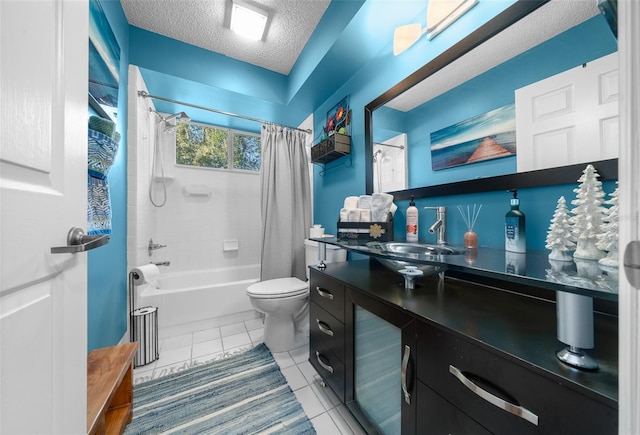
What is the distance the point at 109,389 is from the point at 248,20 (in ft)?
7.70

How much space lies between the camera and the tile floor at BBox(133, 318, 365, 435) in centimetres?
117

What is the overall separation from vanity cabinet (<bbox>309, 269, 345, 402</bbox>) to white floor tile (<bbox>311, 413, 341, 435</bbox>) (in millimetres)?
145

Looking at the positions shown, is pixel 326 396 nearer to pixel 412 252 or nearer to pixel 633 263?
pixel 412 252

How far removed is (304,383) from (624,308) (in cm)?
153

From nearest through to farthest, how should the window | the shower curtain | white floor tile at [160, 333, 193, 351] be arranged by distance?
white floor tile at [160, 333, 193, 351] < the shower curtain < the window

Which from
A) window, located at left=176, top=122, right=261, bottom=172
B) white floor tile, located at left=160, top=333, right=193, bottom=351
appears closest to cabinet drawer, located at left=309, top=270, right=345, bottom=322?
white floor tile, located at left=160, top=333, right=193, bottom=351

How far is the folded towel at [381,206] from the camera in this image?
1422mm

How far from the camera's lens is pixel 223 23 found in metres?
1.77

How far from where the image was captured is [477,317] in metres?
0.71

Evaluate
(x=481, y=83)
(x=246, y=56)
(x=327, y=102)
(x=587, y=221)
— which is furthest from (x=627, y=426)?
(x=246, y=56)

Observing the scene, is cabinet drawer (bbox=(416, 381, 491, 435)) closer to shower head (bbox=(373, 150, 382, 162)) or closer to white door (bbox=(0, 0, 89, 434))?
white door (bbox=(0, 0, 89, 434))

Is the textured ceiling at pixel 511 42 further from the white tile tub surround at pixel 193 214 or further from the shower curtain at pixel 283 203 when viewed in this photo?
the white tile tub surround at pixel 193 214

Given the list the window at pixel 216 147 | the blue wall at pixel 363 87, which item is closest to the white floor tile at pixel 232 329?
the blue wall at pixel 363 87

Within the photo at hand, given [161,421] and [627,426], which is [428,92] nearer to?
[627,426]
